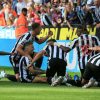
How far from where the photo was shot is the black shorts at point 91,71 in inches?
631

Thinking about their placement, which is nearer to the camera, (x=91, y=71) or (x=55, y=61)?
(x=91, y=71)

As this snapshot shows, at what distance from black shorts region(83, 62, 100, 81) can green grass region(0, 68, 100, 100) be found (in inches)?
18.9

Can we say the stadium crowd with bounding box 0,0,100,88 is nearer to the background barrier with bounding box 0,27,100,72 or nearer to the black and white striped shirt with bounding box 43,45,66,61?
the black and white striped shirt with bounding box 43,45,66,61

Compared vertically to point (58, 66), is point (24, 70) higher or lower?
lower

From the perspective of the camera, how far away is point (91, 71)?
16.2 meters

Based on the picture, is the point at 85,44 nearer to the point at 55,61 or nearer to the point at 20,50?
the point at 55,61
